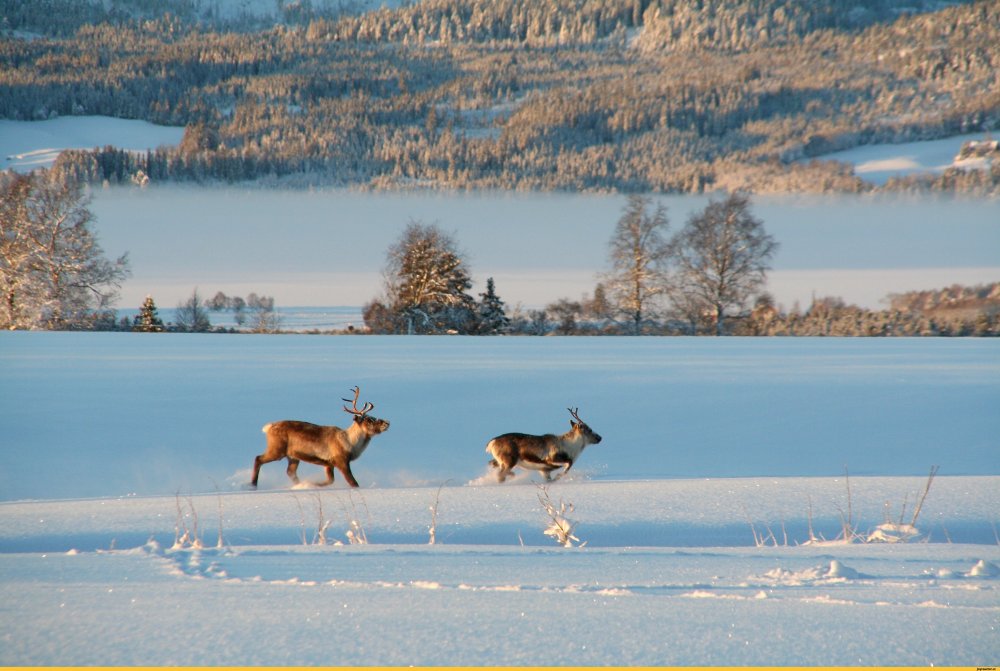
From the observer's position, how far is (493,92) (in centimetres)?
1773

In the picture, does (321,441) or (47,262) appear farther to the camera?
(47,262)

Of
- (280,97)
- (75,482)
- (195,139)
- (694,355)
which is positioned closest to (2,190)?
(195,139)

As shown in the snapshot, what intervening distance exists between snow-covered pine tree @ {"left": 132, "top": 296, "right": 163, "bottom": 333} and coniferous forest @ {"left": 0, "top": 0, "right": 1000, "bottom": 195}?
2.98 metres

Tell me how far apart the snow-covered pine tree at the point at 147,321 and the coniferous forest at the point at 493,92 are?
9.76 ft

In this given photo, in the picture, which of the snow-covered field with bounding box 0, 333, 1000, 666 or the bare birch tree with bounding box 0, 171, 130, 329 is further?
the bare birch tree with bounding box 0, 171, 130, 329

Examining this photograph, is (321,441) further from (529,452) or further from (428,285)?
(428,285)

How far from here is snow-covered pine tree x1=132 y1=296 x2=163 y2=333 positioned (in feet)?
52.7

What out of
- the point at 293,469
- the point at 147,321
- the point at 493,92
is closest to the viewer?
Answer: the point at 293,469

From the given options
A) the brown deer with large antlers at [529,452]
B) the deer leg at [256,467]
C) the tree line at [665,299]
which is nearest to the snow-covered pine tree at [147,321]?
the tree line at [665,299]

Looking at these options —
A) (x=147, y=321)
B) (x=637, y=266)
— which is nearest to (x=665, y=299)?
(x=637, y=266)

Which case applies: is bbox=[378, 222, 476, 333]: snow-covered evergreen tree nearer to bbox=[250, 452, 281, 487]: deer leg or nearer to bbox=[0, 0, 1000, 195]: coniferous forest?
bbox=[0, 0, 1000, 195]: coniferous forest

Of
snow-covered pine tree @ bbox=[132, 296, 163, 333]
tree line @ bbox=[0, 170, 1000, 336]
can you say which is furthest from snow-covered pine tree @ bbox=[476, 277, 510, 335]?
snow-covered pine tree @ bbox=[132, 296, 163, 333]

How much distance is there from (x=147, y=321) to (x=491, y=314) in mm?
7659

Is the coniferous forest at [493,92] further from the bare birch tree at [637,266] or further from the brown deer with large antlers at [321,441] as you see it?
the brown deer with large antlers at [321,441]
